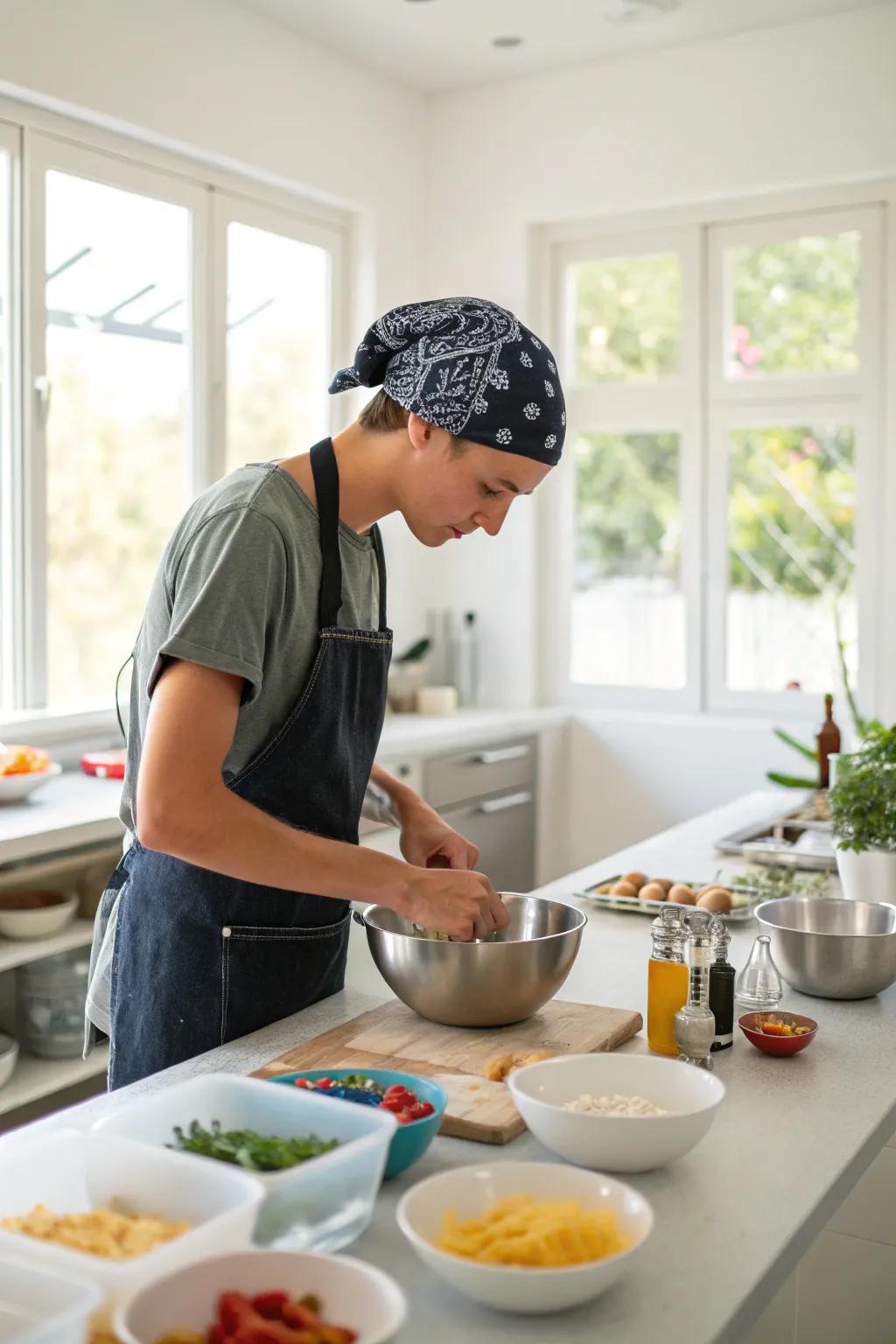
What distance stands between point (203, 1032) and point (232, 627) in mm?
545

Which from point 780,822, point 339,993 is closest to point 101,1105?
point 339,993

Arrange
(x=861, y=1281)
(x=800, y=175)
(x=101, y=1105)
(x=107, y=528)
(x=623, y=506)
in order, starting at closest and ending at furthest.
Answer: (x=101, y=1105), (x=861, y=1281), (x=107, y=528), (x=800, y=175), (x=623, y=506)

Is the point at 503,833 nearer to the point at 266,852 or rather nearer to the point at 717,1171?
the point at 266,852

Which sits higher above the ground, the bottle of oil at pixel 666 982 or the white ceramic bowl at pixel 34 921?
the bottle of oil at pixel 666 982

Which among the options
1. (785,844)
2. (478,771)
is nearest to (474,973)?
(785,844)

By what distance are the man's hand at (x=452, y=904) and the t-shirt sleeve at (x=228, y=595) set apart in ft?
0.97

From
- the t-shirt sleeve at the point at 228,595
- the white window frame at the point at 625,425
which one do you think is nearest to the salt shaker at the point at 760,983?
the t-shirt sleeve at the point at 228,595

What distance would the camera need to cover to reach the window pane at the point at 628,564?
193 inches

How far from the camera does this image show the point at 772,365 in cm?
464

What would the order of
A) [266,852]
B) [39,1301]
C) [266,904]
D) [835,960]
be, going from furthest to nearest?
[835,960]
[266,904]
[266,852]
[39,1301]

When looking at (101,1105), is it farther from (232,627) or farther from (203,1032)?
(232,627)

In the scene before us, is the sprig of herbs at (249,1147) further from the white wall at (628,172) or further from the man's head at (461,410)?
the white wall at (628,172)

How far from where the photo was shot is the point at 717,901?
7.59ft

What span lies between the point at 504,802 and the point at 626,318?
70.8 inches
